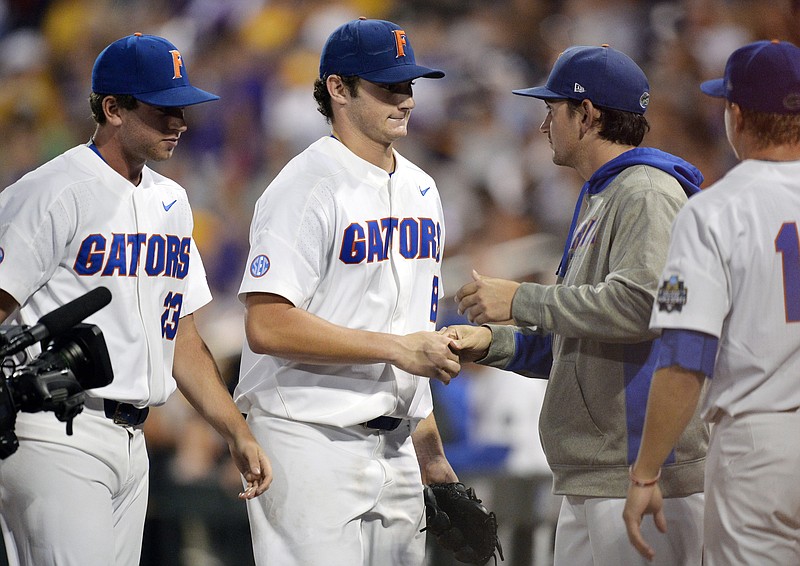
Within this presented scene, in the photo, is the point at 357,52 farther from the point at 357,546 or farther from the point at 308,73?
the point at 308,73

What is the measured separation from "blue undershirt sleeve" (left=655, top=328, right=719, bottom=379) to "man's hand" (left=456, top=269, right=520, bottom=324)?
2.12 ft

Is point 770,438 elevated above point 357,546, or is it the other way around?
point 770,438

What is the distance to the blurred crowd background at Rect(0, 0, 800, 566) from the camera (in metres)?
6.24

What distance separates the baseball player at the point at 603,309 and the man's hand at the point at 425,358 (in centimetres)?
16

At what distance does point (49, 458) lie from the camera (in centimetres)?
305

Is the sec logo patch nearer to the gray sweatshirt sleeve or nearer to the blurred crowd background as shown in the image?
A: the gray sweatshirt sleeve

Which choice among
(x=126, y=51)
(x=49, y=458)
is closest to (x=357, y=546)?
(x=49, y=458)

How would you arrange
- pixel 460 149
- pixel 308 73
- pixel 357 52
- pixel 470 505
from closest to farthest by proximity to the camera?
pixel 357 52, pixel 470 505, pixel 460 149, pixel 308 73

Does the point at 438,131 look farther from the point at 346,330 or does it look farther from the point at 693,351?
the point at 693,351

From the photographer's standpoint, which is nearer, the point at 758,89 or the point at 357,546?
the point at 758,89

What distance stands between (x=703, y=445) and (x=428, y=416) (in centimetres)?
94

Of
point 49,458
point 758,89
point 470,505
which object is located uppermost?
point 758,89

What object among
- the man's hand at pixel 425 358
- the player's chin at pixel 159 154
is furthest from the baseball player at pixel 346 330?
the player's chin at pixel 159 154

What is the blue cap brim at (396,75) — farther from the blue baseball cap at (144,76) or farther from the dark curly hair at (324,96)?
the blue baseball cap at (144,76)
